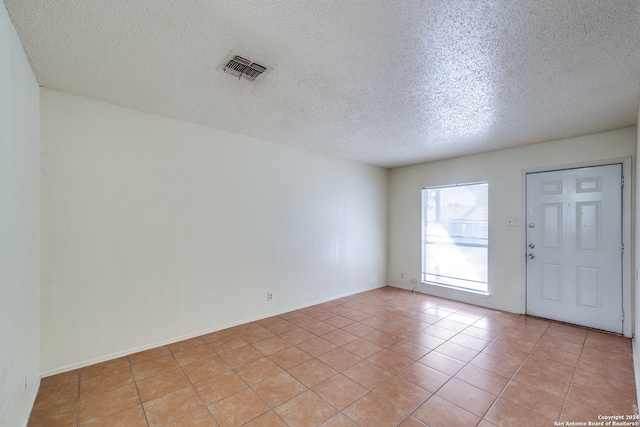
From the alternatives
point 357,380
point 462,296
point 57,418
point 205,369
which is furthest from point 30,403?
point 462,296

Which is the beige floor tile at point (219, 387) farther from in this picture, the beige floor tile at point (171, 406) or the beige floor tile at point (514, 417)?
the beige floor tile at point (514, 417)

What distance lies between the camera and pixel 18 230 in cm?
179

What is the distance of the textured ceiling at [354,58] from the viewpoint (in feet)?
4.97

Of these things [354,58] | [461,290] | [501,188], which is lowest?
[461,290]

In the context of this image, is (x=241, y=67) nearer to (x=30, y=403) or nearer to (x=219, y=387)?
(x=219, y=387)

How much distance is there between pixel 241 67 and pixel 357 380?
2.69 metres

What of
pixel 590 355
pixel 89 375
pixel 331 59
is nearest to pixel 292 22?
pixel 331 59

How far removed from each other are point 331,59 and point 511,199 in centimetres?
367

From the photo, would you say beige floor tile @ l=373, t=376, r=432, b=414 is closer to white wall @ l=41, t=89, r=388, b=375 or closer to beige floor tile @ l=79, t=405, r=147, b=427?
beige floor tile @ l=79, t=405, r=147, b=427

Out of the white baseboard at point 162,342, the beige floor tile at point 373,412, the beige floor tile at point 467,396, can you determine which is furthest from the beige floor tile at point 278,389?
the white baseboard at point 162,342

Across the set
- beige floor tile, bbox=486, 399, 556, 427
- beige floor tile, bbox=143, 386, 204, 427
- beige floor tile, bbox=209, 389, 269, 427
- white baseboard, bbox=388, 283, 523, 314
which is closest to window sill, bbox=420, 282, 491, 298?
white baseboard, bbox=388, 283, 523, 314

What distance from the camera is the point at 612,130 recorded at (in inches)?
132

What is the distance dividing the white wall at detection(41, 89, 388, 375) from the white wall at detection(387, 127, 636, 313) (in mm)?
1900

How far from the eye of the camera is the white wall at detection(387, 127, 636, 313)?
3521 millimetres
